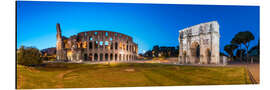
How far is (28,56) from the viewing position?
568 cm

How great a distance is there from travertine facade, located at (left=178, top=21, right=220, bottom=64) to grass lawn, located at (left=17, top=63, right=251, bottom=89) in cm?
230

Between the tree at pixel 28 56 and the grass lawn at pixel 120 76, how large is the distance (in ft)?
0.97

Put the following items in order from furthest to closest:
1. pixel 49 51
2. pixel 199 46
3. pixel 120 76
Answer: pixel 199 46
pixel 49 51
pixel 120 76

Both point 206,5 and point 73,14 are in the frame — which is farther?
point 206,5

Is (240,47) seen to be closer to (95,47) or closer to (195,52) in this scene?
(195,52)

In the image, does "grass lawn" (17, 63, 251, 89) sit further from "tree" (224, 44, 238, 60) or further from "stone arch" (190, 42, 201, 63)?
"stone arch" (190, 42, 201, 63)

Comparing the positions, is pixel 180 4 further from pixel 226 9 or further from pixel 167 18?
pixel 226 9

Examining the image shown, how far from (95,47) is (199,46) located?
9.52 metres

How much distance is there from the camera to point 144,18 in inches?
263

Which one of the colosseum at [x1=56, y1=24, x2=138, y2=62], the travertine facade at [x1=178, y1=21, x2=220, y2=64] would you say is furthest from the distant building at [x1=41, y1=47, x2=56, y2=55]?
the travertine facade at [x1=178, y1=21, x2=220, y2=64]

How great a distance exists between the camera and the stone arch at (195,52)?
391 inches

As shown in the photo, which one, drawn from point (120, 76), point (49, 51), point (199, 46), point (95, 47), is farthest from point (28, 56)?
point (199, 46)
